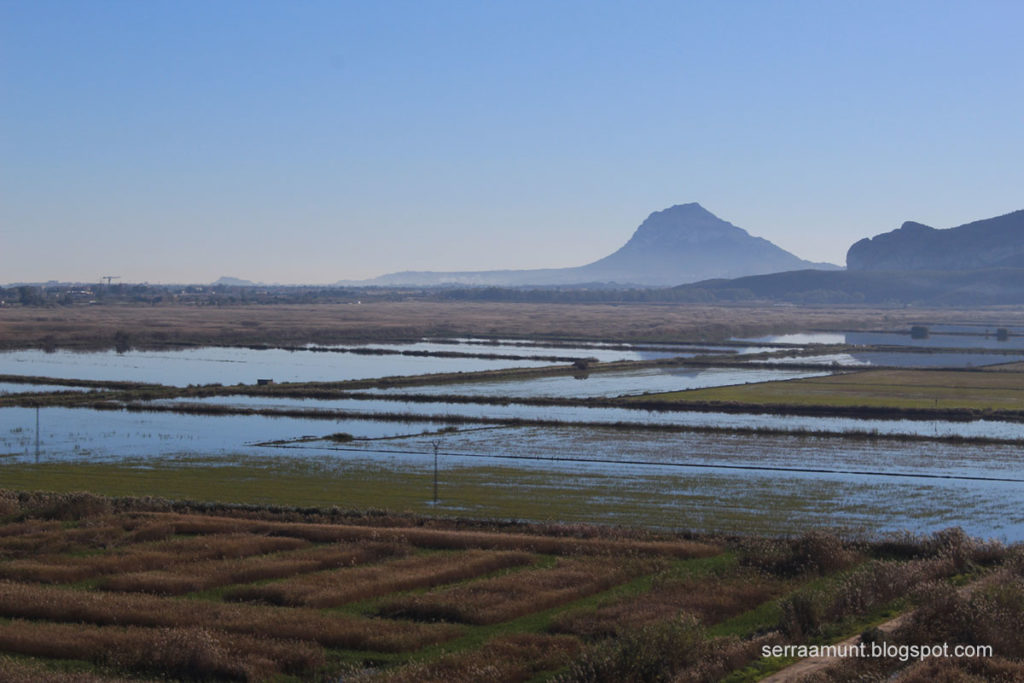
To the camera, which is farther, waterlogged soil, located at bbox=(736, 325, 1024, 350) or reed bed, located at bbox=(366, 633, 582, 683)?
waterlogged soil, located at bbox=(736, 325, 1024, 350)

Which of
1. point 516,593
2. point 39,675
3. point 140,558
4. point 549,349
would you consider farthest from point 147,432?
point 549,349

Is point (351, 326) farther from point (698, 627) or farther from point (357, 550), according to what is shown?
point (698, 627)

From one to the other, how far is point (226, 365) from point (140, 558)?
3346 cm

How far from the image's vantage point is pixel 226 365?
1853 inches

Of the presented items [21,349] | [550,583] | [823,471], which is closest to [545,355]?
[21,349]

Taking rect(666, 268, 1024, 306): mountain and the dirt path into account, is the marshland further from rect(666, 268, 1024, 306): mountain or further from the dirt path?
rect(666, 268, 1024, 306): mountain

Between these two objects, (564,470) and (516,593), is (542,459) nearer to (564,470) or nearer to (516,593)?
(564,470)

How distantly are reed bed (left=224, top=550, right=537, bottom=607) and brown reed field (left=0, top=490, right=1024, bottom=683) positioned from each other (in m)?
0.03

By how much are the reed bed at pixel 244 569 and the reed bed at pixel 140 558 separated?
0.35 m

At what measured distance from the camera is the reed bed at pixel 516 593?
12281 mm

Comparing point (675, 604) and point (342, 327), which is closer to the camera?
point (675, 604)

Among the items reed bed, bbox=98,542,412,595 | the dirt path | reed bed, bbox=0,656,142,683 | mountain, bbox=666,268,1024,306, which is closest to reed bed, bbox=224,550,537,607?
reed bed, bbox=98,542,412,595

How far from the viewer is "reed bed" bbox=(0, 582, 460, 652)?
1127cm

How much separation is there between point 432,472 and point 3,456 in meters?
9.93
